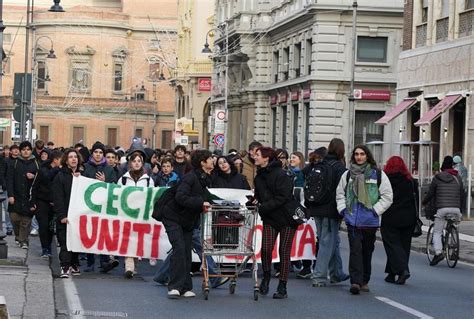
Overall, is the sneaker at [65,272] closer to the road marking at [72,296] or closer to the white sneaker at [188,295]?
the road marking at [72,296]

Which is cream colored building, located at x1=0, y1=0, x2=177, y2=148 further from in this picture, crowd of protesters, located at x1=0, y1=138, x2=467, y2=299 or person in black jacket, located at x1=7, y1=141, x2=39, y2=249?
crowd of protesters, located at x1=0, y1=138, x2=467, y2=299

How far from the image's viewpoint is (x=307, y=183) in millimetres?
17984

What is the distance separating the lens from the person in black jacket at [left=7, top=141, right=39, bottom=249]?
76.8ft

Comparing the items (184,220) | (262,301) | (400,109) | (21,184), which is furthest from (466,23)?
(262,301)

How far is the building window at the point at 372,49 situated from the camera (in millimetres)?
60000

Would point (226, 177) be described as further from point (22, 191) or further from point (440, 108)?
point (440, 108)

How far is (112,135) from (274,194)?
102439mm

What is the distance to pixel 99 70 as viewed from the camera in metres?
120

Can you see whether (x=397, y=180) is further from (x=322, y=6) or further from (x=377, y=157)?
(x=322, y=6)

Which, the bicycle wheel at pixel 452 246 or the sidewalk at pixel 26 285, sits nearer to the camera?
the sidewalk at pixel 26 285

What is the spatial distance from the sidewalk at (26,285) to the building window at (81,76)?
97.7 m

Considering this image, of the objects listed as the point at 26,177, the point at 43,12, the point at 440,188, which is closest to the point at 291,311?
the point at 440,188

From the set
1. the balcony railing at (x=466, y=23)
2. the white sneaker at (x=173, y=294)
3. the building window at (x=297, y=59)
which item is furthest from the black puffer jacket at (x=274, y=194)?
the building window at (x=297, y=59)

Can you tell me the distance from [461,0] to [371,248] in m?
26.2
